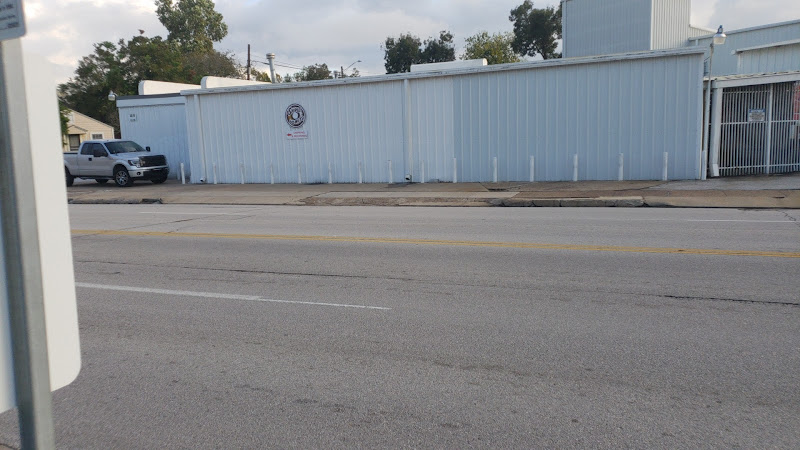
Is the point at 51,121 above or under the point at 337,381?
above

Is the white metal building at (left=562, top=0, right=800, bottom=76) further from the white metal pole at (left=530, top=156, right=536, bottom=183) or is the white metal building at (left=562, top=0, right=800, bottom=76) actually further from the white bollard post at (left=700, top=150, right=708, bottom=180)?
the white metal pole at (left=530, top=156, right=536, bottom=183)

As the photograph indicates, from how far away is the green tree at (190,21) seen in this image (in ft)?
249

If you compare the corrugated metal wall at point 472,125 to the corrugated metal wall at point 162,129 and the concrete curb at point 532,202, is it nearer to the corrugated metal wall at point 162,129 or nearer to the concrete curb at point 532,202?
the corrugated metal wall at point 162,129

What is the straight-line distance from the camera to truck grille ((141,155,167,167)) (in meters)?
27.0

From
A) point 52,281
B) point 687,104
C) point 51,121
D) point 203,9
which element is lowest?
A: point 52,281

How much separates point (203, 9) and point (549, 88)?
66.5m

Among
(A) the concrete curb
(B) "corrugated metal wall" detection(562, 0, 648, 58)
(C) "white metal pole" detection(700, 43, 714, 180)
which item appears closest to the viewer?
(A) the concrete curb

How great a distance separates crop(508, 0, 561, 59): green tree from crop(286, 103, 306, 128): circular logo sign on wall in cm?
4875

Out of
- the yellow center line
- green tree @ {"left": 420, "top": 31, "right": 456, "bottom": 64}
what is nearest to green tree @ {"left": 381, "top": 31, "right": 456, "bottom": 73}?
green tree @ {"left": 420, "top": 31, "right": 456, "bottom": 64}

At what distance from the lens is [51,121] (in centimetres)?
254

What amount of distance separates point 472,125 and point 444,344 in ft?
56.5

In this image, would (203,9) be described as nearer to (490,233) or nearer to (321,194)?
(321,194)

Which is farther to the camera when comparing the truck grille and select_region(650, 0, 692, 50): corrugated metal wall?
select_region(650, 0, 692, 50): corrugated metal wall

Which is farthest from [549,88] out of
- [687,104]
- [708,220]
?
[708,220]
